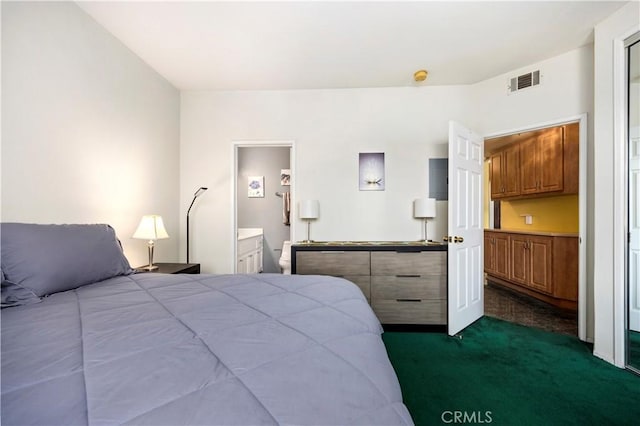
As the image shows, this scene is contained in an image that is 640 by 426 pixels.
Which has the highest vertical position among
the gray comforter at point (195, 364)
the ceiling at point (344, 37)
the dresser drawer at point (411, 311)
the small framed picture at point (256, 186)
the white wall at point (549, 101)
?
the ceiling at point (344, 37)

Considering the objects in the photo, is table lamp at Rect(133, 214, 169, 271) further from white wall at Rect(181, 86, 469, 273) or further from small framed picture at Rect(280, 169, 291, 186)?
small framed picture at Rect(280, 169, 291, 186)

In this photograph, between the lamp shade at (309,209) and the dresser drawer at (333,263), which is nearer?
the dresser drawer at (333,263)

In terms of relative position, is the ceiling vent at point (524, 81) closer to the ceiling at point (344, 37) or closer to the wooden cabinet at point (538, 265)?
the ceiling at point (344, 37)

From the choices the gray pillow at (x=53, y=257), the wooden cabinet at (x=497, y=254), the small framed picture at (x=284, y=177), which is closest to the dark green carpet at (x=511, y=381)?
the wooden cabinet at (x=497, y=254)

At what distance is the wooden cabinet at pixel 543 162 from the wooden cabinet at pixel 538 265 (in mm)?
721

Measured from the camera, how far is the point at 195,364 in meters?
0.67

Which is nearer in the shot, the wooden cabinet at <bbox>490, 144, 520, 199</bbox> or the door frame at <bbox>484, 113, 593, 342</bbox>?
the door frame at <bbox>484, 113, 593, 342</bbox>

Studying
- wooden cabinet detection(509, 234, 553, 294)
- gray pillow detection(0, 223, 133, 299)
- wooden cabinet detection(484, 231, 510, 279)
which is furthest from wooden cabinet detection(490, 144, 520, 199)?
gray pillow detection(0, 223, 133, 299)

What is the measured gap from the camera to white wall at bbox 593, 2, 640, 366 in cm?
198

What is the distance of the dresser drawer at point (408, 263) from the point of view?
267cm

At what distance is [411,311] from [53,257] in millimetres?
2732

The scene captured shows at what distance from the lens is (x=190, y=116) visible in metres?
3.27

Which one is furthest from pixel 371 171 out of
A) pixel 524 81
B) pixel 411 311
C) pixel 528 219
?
pixel 528 219

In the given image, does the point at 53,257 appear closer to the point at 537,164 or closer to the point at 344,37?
the point at 344,37
